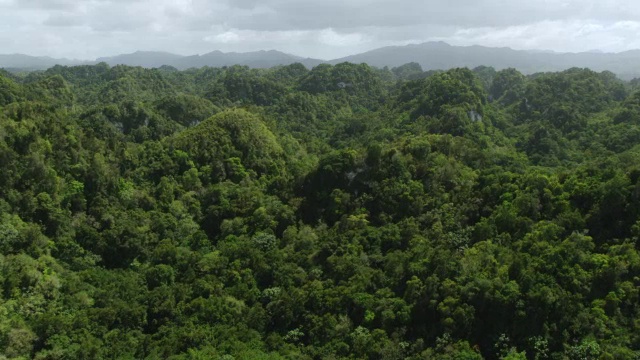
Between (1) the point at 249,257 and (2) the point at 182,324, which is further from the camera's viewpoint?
(1) the point at 249,257

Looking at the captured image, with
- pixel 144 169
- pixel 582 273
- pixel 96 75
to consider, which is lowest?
pixel 582 273

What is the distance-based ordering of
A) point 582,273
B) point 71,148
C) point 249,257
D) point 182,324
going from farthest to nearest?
point 71,148 < point 249,257 < point 182,324 < point 582,273

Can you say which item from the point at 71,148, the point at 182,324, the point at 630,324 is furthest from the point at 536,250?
the point at 71,148

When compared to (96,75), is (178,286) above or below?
below

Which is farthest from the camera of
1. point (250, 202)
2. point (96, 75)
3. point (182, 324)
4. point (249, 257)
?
point (96, 75)

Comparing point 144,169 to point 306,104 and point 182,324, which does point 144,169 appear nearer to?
point 182,324

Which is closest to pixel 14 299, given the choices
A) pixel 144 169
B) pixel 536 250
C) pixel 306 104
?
pixel 144 169

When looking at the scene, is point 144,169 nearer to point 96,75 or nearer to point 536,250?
point 536,250
